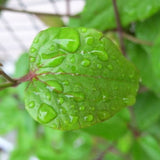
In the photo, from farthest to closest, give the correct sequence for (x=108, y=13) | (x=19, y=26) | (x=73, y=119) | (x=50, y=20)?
1. (x=19, y=26)
2. (x=50, y=20)
3. (x=108, y=13)
4. (x=73, y=119)

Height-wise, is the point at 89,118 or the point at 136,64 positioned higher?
the point at 136,64

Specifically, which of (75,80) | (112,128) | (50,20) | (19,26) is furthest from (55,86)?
(19,26)

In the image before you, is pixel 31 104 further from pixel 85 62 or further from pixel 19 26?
pixel 19 26

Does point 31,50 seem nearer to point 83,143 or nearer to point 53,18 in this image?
point 53,18

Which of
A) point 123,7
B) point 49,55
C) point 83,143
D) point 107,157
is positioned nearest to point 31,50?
point 49,55

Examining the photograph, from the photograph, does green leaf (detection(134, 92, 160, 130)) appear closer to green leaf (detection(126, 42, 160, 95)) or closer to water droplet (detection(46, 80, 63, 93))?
green leaf (detection(126, 42, 160, 95))

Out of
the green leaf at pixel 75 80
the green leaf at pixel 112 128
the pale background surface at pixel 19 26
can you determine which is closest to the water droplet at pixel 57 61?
the green leaf at pixel 75 80

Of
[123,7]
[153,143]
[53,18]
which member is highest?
[53,18]
